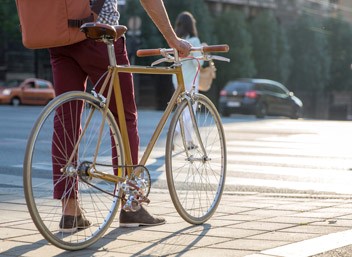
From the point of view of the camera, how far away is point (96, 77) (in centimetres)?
526

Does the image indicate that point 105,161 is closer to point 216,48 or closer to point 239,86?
point 216,48

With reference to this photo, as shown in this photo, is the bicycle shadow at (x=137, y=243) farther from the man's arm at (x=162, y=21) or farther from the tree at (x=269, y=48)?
the tree at (x=269, y=48)

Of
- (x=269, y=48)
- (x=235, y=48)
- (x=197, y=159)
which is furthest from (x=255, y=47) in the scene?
(x=197, y=159)

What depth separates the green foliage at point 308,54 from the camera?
5709 cm

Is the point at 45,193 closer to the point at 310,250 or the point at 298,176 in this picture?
the point at 310,250

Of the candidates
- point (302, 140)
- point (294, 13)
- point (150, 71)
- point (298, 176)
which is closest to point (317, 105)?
point (294, 13)

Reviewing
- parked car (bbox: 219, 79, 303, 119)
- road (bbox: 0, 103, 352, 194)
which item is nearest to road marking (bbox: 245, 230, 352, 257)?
road (bbox: 0, 103, 352, 194)

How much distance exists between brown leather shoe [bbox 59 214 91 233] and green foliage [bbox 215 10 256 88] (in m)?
43.9

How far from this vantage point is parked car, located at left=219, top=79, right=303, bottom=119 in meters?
32.6

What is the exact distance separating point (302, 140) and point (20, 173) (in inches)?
251

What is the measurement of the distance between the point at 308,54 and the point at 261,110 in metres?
25.0

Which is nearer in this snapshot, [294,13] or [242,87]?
[242,87]

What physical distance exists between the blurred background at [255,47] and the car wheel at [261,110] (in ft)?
28.8

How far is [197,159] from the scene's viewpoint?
5668 millimetres
